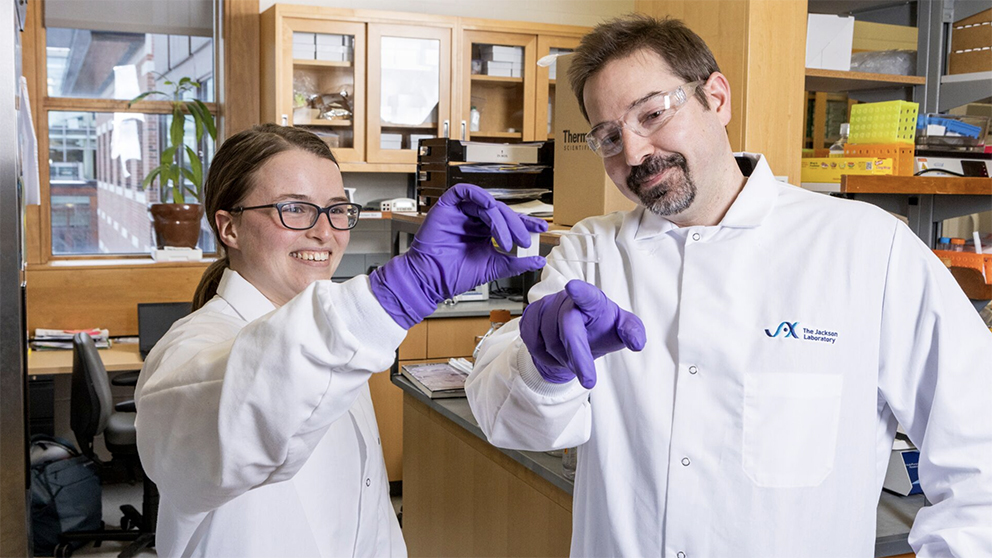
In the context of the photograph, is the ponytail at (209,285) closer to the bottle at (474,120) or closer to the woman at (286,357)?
the woman at (286,357)

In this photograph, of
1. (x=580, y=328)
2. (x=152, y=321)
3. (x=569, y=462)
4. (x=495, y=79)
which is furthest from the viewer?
Answer: (x=495, y=79)

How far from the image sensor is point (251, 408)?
0.87 m

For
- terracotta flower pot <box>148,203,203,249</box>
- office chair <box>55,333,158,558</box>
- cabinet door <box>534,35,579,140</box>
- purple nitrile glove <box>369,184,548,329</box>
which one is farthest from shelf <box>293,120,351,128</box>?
purple nitrile glove <box>369,184,548,329</box>

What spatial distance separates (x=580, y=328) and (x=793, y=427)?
545 mm

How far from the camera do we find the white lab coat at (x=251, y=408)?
855 millimetres

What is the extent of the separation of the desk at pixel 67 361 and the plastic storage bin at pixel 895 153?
292 cm

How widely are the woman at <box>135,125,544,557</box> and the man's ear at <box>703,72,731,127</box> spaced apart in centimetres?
64

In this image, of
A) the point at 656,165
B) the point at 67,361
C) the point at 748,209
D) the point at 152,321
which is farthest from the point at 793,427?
the point at 152,321

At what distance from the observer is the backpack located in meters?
3.36

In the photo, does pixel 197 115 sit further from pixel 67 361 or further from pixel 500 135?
pixel 500 135

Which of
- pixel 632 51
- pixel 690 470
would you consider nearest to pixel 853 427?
pixel 690 470

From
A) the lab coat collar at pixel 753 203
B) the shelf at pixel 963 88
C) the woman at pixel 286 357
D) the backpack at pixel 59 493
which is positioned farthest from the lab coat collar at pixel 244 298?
the backpack at pixel 59 493

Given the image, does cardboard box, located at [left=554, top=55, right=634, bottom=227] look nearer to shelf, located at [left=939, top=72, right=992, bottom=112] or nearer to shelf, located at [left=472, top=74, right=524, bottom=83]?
shelf, located at [left=939, top=72, right=992, bottom=112]

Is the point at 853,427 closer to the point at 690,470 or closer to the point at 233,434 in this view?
the point at 690,470
